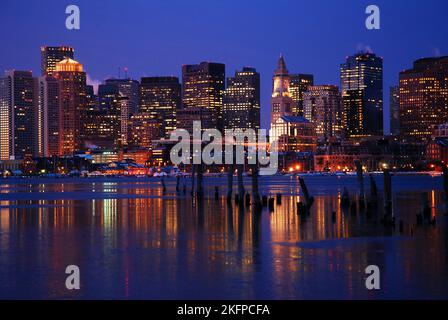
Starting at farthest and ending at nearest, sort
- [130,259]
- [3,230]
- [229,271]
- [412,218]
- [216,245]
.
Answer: [412,218] < [3,230] < [216,245] < [130,259] < [229,271]

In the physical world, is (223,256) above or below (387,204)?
below

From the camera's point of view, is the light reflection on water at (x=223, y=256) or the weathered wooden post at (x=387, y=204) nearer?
the light reflection on water at (x=223, y=256)

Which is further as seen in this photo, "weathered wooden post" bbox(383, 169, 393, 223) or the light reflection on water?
"weathered wooden post" bbox(383, 169, 393, 223)

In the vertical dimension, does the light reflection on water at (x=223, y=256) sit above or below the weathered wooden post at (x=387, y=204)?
below

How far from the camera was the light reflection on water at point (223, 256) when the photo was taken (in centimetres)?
2531

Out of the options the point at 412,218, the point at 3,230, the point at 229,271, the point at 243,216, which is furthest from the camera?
the point at 243,216

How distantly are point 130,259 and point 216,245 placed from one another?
18.3 ft

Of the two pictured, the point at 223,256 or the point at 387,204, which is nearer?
the point at 223,256

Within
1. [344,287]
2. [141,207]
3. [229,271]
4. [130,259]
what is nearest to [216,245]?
[130,259]

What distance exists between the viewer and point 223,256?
32594mm

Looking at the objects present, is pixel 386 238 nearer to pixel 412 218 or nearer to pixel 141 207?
pixel 412 218

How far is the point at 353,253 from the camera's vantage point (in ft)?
108

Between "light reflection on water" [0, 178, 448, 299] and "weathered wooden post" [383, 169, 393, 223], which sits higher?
"weathered wooden post" [383, 169, 393, 223]

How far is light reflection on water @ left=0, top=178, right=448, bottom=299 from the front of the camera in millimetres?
25312
